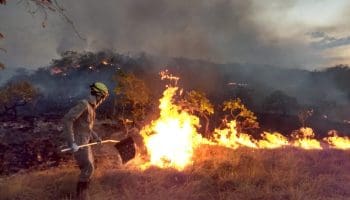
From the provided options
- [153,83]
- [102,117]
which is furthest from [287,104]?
[102,117]

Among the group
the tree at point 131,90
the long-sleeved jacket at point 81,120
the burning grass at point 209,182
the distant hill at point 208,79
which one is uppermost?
the distant hill at point 208,79

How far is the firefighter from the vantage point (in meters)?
7.38

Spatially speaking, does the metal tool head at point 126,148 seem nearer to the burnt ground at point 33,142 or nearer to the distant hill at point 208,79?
the burnt ground at point 33,142

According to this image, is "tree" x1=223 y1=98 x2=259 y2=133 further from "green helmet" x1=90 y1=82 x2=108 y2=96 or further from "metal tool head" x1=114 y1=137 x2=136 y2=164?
"green helmet" x1=90 y1=82 x2=108 y2=96

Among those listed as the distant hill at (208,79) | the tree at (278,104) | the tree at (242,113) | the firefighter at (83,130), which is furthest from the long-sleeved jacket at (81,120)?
the tree at (278,104)

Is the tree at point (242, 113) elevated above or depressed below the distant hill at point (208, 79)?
below

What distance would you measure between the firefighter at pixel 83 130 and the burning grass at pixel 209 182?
41 cm

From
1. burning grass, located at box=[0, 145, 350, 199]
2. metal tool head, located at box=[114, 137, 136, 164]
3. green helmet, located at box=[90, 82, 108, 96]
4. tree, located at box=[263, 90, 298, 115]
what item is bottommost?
burning grass, located at box=[0, 145, 350, 199]

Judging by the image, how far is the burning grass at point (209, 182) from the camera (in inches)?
323

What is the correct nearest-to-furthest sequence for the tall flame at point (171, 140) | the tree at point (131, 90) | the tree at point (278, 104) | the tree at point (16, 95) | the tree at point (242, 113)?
the tall flame at point (171, 140), the tree at point (242, 113), the tree at point (131, 90), the tree at point (16, 95), the tree at point (278, 104)

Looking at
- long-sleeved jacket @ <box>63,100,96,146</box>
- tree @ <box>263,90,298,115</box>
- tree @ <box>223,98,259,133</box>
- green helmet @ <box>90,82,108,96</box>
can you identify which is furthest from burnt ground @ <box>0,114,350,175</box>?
tree @ <box>263,90,298,115</box>

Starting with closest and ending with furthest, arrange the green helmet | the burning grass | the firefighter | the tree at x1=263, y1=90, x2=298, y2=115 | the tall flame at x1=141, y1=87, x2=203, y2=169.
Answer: the firefighter
the green helmet
the burning grass
the tall flame at x1=141, y1=87, x2=203, y2=169
the tree at x1=263, y1=90, x2=298, y2=115

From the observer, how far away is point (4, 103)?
29.9 m

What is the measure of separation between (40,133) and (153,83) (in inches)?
1306
